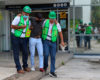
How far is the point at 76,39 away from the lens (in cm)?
1369

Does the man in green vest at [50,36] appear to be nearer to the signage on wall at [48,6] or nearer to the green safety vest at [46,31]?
the green safety vest at [46,31]

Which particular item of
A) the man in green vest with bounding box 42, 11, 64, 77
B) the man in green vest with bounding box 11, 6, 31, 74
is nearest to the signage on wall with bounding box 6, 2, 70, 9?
the man in green vest with bounding box 42, 11, 64, 77

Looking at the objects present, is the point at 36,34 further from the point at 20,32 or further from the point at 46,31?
the point at 20,32

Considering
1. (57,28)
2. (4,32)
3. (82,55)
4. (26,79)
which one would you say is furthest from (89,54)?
(26,79)

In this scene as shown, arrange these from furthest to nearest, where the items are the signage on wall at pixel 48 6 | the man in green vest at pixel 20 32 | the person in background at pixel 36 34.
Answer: the signage on wall at pixel 48 6, the person in background at pixel 36 34, the man in green vest at pixel 20 32

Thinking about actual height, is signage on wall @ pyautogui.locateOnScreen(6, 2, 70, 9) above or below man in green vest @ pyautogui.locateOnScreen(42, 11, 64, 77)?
above

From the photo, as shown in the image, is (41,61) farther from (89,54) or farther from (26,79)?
(89,54)

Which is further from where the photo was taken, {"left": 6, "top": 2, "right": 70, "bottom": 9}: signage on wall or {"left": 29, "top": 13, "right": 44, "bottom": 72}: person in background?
{"left": 6, "top": 2, "right": 70, "bottom": 9}: signage on wall

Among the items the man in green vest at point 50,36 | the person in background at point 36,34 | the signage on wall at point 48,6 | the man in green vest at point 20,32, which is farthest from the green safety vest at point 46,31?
the signage on wall at point 48,6

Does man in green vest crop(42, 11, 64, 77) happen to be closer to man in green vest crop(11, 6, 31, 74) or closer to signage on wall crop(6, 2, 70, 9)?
man in green vest crop(11, 6, 31, 74)

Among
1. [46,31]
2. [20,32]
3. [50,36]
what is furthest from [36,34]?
[20,32]

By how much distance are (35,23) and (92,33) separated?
21.4ft

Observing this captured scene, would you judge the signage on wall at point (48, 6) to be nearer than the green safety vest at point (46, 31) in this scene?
No

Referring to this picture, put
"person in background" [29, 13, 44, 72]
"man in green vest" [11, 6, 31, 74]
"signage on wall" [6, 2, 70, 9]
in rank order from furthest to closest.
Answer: "signage on wall" [6, 2, 70, 9] → "person in background" [29, 13, 44, 72] → "man in green vest" [11, 6, 31, 74]
